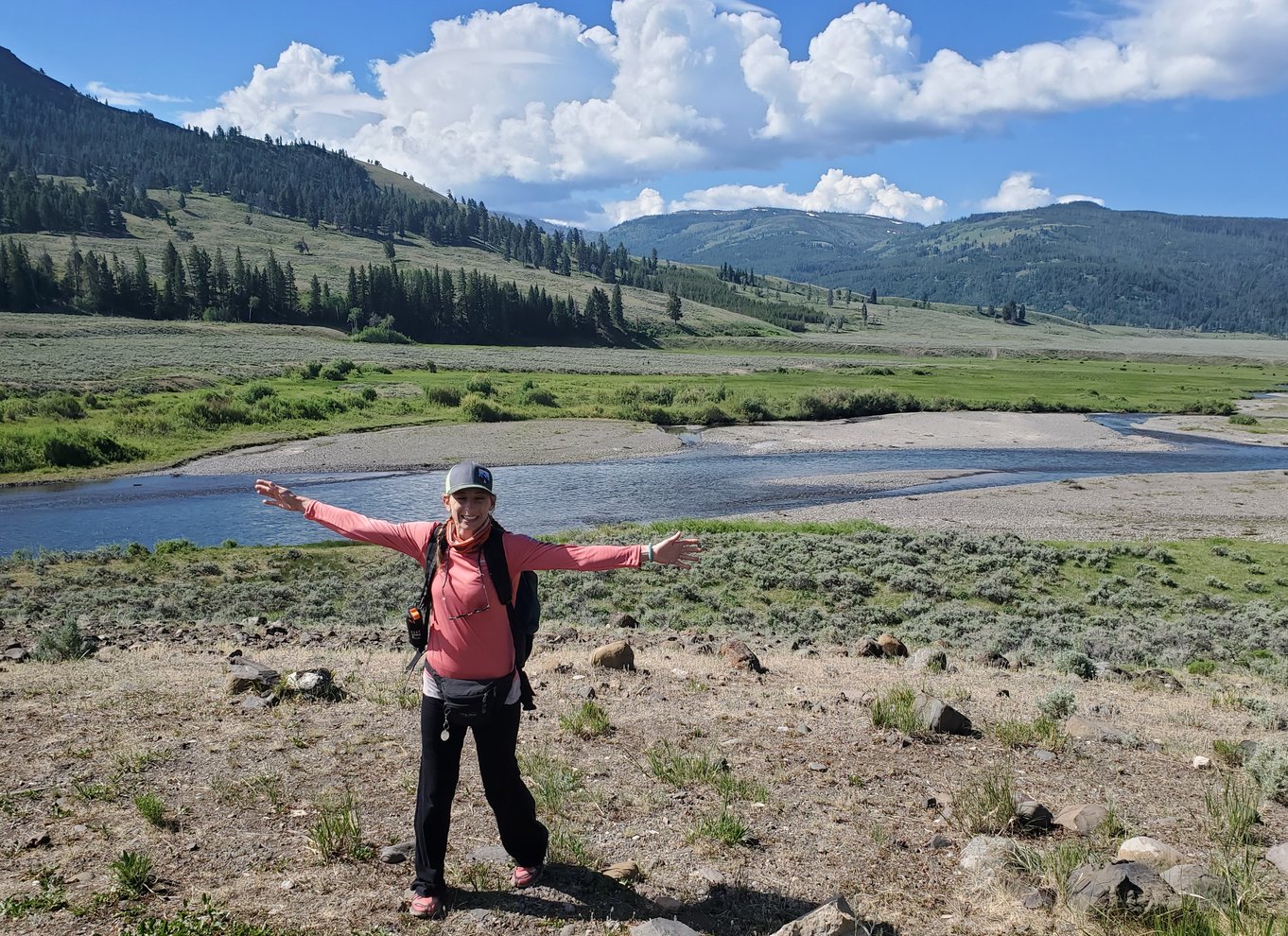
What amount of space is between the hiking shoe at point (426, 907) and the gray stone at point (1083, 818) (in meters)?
4.65

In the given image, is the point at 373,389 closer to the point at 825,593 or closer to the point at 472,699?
Answer: the point at 825,593

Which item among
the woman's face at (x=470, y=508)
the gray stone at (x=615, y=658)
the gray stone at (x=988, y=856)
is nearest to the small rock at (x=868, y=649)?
the gray stone at (x=615, y=658)

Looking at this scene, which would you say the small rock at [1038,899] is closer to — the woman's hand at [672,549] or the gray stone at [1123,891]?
the gray stone at [1123,891]

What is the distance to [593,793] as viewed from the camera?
706cm

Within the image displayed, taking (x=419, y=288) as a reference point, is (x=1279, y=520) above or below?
below

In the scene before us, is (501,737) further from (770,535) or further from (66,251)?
(66,251)

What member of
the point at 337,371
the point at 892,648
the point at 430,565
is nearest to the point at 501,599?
the point at 430,565

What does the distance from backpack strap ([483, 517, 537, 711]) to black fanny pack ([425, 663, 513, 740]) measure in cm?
19

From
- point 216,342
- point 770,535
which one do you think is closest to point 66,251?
point 216,342

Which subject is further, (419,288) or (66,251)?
(66,251)

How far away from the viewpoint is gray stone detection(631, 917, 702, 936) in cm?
485

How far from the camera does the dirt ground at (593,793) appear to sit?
5.39 m

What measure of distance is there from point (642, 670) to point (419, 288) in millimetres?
135883

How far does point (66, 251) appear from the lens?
5950 inches
